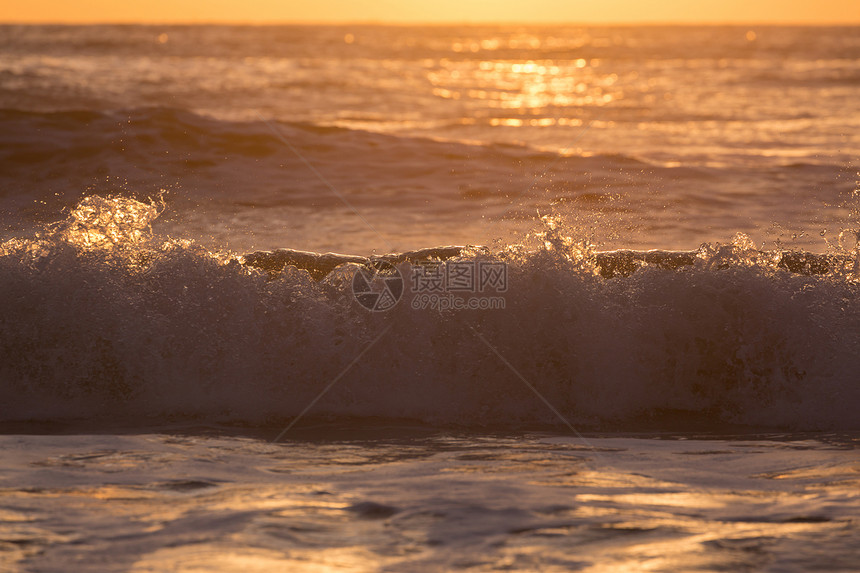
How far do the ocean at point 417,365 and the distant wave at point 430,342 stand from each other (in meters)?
0.02

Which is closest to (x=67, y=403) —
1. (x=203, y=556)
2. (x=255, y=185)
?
(x=203, y=556)

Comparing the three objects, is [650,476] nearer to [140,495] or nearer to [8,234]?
[140,495]

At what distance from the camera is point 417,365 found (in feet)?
20.1

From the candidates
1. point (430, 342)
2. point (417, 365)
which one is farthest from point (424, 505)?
point (430, 342)

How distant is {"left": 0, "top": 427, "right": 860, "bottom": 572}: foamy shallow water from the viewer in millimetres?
3381

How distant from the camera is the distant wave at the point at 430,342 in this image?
583 cm

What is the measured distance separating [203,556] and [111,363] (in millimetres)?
3139

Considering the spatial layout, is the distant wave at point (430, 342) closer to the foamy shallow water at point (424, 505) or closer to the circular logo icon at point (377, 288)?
the circular logo icon at point (377, 288)

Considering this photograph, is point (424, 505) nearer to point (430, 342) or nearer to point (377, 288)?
point (430, 342)

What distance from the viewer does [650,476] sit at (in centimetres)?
435

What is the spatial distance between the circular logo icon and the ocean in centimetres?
2

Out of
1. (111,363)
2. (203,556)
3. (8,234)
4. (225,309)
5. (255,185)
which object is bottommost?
(203,556)

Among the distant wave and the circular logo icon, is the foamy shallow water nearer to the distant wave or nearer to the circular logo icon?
the distant wave

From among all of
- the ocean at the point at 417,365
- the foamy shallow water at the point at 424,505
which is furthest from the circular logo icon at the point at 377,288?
the foamy shallow water at the point at 424,505
